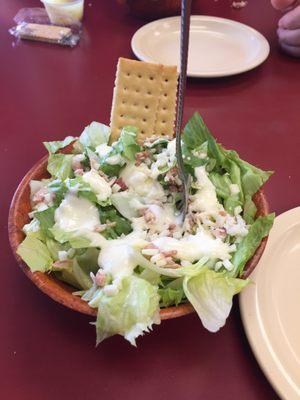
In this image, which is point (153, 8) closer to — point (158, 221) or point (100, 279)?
point (158, 221)

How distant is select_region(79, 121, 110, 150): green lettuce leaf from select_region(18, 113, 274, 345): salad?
1.0 inches

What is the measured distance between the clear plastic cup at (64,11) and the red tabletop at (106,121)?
0.07 meters

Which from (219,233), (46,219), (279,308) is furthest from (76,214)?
(279,308)

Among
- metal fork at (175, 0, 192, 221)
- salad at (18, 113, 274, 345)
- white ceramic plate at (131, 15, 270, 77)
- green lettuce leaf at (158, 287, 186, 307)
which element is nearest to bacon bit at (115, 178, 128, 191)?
salad at (18, 113, 274, 345)

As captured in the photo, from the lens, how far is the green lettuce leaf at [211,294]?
0.64m

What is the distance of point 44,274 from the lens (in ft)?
2.25

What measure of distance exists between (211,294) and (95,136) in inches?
17.9

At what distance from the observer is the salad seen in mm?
643

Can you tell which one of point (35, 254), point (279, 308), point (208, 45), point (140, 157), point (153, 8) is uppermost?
point (153, 8)

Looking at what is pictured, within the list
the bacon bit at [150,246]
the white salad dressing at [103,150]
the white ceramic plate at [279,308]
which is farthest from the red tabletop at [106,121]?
the white salad dressing at [103,150]

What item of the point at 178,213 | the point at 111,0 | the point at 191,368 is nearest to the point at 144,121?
the point at 178,213

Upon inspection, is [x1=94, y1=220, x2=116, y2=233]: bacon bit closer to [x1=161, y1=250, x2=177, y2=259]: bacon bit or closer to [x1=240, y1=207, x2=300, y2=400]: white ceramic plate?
[x1=161, y1=250, x2=177, y2=259]: bacon bit

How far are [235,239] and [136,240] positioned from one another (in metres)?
0.17

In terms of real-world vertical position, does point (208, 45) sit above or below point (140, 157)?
above
